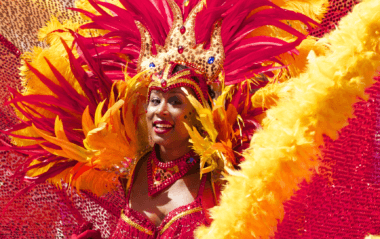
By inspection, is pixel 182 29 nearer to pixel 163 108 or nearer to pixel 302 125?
pixel 163 108

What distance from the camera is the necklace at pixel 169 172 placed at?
1.50m

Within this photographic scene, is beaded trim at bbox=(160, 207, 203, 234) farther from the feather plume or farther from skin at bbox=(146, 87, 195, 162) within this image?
the feather plume

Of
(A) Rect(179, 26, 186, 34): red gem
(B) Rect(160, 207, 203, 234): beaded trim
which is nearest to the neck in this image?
(B) Rect(160, 207, 203, 234): beaded trim

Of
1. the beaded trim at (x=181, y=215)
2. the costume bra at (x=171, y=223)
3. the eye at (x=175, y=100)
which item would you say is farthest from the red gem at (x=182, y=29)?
the beaded trim at (x=181, y=215)

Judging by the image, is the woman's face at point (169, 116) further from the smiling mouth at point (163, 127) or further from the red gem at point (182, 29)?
the red gem at point (182, 29)

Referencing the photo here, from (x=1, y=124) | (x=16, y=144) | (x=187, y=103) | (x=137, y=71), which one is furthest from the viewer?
(x=1, y=124)

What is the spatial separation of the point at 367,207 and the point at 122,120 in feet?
3.07

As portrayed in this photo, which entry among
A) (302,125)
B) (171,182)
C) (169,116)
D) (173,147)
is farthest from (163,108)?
(302,125)

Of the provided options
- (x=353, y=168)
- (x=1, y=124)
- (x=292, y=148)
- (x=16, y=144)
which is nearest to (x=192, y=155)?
(x=353, y=168)

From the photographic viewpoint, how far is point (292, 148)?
910mm

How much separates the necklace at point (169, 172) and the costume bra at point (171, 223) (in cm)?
8

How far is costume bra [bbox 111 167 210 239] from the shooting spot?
1395 mm

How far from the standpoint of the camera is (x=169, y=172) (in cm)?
152

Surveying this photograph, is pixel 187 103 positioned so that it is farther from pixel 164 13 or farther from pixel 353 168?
pixel 353 168
